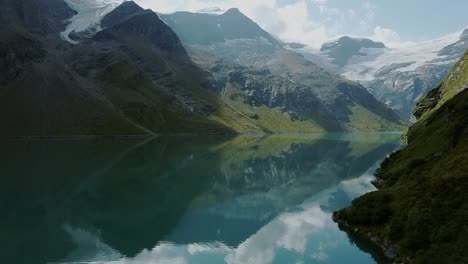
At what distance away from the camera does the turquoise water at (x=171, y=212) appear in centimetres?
5284

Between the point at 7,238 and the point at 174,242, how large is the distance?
70.5 ft

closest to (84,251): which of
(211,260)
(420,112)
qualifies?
(211,260)

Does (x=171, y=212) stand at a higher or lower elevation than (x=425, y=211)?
lower

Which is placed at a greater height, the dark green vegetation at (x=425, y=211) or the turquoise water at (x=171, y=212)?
Answer: the dark green vegetation at (x=425, y=211)

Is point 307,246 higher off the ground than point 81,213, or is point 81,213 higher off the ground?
point 307,246

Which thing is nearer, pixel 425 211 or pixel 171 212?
pixel 425 211

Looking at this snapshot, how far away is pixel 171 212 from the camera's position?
75.4 m

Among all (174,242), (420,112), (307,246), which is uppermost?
(420,112)

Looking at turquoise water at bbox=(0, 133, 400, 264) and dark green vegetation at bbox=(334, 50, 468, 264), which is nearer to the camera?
dark green vegetation at bbox=(334, 50, 468, 264)

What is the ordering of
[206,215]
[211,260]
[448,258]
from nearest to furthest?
[448,258], [211,260], [206,215]

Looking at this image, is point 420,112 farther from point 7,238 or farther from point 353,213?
point 7,238

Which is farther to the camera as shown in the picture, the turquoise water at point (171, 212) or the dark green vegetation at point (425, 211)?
the turquoise water at point (171, 212)

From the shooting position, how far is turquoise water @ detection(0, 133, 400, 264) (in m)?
→ 52.8

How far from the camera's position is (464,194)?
44.2 metres
